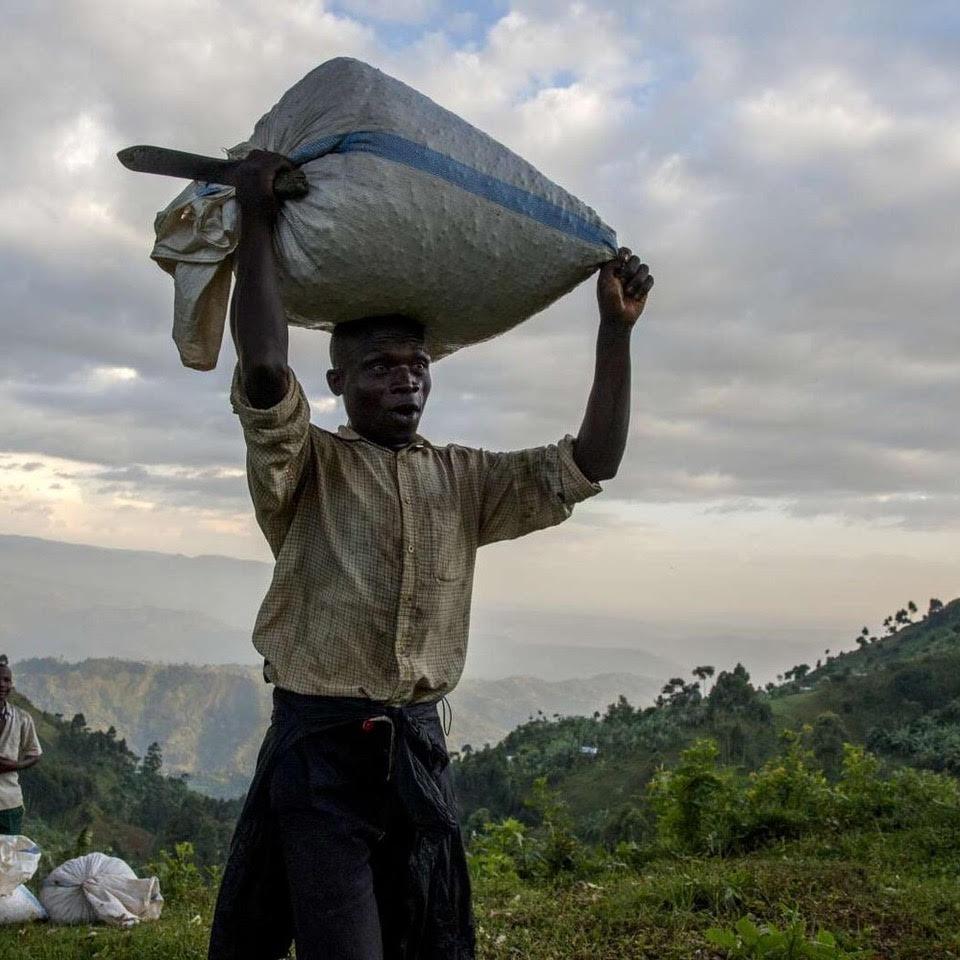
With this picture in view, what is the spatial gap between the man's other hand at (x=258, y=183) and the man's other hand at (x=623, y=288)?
2.63 feet

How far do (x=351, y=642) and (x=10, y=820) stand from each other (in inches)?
211

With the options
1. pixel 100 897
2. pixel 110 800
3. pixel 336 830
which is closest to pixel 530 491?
pixel 336 830

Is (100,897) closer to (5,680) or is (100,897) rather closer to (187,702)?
(5,680)

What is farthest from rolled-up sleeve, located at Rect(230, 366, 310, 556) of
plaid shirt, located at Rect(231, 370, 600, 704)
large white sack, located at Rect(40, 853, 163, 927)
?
large white sack, located at Rect(40, 853, 163, 927)

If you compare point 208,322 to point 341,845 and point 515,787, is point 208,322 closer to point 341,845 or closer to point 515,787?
point 341,845

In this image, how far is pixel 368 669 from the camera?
2318 millimetres

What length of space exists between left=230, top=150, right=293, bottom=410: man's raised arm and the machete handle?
0.09 feet

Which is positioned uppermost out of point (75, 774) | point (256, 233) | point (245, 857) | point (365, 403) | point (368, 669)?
point (256, 233)

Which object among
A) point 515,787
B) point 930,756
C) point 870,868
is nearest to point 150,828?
point 515,787

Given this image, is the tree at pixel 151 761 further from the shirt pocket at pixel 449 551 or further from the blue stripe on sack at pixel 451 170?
the blue stripe on sack at pixel 451 170

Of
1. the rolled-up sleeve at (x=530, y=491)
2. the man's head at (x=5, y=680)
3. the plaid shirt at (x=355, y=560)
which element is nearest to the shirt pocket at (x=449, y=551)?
the plaid shirt at (x=355, y=560)

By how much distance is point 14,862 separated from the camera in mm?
6188

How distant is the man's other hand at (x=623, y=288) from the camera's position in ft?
8.52

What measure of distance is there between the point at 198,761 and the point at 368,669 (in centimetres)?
13726
